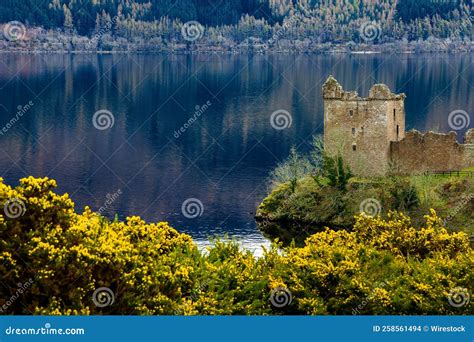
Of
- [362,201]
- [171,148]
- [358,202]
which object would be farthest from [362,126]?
[171,148]

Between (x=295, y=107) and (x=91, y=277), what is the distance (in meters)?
140

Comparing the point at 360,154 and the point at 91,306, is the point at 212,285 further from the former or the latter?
the point at 360,154

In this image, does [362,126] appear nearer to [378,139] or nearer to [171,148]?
[378,139]

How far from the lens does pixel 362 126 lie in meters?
91.4

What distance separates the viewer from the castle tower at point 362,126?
91.0 metres

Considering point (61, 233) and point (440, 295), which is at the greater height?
point (61, 233)

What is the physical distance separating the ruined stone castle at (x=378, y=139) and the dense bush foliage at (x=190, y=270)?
3786cm

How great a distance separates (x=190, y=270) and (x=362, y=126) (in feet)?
165

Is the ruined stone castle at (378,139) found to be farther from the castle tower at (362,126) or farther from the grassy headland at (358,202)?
the grassy headland at (358,202)

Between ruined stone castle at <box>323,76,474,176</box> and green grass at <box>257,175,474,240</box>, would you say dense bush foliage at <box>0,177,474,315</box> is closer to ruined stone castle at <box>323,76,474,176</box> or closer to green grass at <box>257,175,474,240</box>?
green grass at <box>257,175,474,240</box>

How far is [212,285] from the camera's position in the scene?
43.2 m

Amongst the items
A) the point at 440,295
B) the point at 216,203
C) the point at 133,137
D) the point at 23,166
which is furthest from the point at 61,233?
the point at 133,137

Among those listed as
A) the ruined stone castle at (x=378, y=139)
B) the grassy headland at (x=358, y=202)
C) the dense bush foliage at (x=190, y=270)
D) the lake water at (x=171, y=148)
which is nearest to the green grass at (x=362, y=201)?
the grassy headland at (x=358, y=202)

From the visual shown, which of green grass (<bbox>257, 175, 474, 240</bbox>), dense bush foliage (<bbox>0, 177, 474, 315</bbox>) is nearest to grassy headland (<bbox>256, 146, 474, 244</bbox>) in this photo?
green grass (<bbox>257, 175, 474, 240</bbox>)
